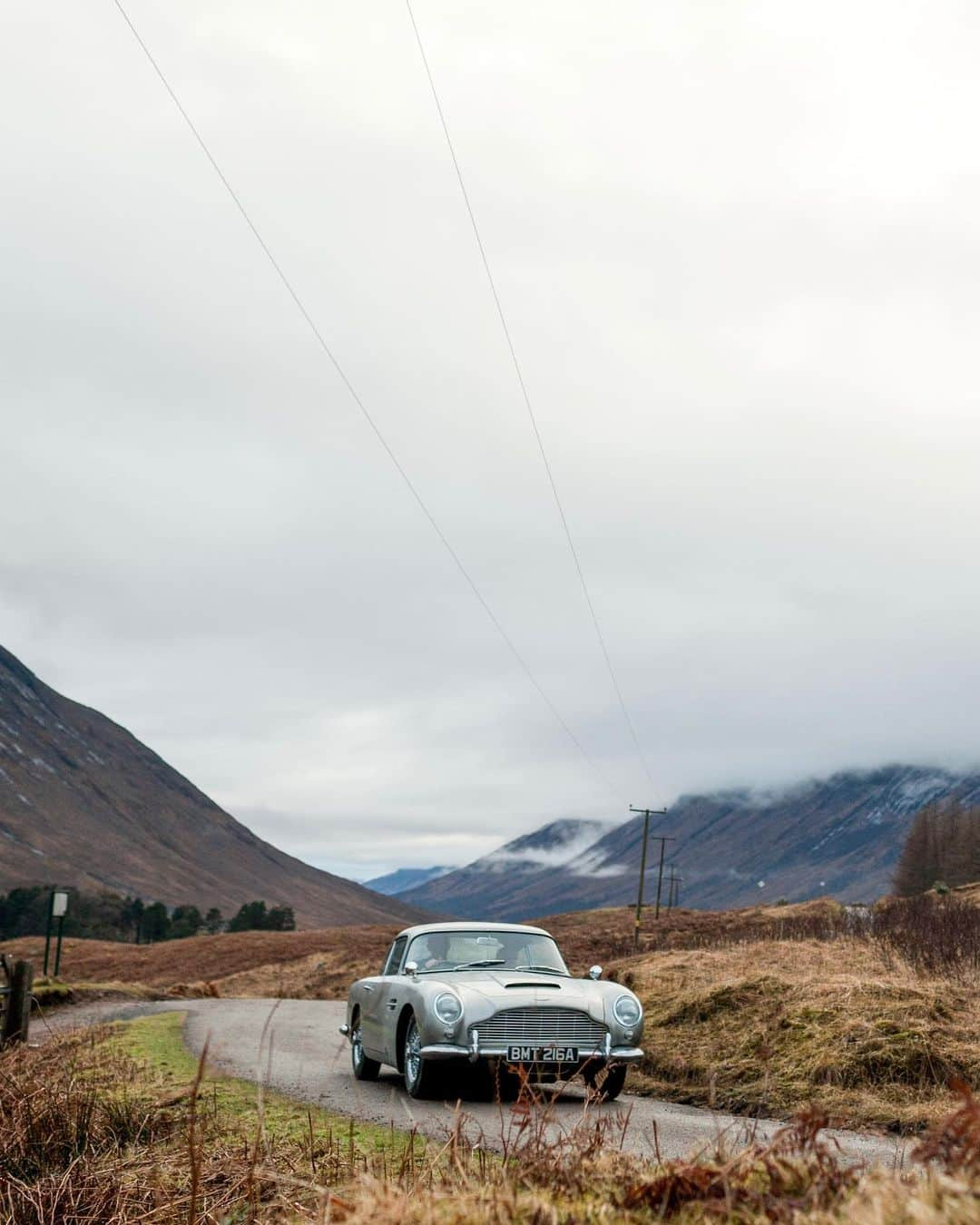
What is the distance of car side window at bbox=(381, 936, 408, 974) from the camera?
1371 centimetres

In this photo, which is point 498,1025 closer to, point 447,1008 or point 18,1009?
point 447,1008

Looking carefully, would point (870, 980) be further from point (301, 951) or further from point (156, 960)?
point (156, 960)

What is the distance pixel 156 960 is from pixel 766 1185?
201ft

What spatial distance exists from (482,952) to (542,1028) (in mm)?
1971

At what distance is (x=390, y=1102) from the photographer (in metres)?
9.81

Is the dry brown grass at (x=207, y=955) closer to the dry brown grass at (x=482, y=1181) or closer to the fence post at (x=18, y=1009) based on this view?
the fence post at (x=18, y=1009)

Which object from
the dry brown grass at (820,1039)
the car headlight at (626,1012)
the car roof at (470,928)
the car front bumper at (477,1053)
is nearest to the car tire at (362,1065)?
the car roof at (470,928)

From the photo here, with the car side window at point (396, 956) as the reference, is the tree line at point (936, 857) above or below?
above

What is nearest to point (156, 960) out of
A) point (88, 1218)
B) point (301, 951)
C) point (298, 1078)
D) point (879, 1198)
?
point (301, 951)

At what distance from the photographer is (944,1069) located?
11.2 metres

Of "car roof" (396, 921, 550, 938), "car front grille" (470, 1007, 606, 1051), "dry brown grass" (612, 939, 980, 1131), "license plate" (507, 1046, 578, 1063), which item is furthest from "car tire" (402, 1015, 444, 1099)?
"dry brown grass" (612, 939, 980, 1131)

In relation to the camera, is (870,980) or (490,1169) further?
(870,980)

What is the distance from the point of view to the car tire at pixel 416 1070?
1135 centimetres

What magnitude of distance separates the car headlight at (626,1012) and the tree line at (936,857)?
111m
